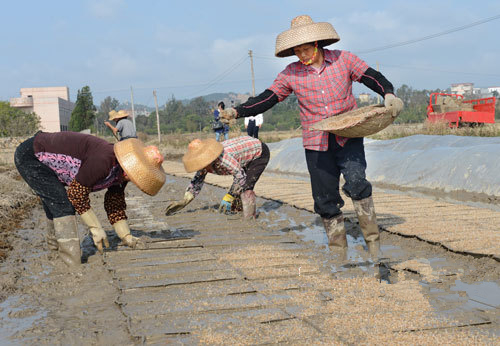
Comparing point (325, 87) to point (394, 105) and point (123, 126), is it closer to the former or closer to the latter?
point (394, 105)

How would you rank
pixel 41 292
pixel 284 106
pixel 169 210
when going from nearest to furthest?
pixel 41 292 < pixel 169 210 < pixel 284 106

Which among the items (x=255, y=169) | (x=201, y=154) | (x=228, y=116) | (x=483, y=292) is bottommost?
(x=483, y=292)

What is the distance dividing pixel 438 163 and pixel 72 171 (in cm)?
561

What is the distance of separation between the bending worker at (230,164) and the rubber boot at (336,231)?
1399 millimetres

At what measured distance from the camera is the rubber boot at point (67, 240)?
11.8 feet

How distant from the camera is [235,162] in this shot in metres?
5.00

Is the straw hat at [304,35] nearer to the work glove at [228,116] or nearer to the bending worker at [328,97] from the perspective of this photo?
the bending worker at [328,97]

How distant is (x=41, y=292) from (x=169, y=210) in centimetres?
A: 225

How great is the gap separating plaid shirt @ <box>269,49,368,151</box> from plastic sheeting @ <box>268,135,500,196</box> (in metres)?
3.80

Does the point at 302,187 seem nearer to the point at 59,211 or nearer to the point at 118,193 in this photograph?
the point at 118,193

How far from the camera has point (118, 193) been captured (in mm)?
4062

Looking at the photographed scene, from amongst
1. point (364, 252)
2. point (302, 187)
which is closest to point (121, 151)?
point (364, 252)

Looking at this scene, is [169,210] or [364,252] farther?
[169,210]

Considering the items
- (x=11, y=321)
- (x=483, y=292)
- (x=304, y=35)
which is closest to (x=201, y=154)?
(x=304, y=35)
